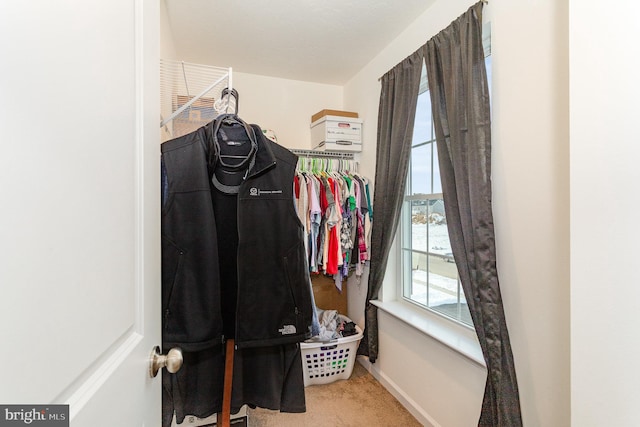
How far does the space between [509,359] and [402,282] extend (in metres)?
1.06

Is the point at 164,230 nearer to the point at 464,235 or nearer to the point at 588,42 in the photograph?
the point at 464,235

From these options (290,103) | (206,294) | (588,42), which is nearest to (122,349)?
(206,294)

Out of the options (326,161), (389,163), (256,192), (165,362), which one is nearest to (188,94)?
(256,192)

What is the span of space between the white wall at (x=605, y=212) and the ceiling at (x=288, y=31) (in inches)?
49.2

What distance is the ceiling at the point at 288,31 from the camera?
1.78 meters

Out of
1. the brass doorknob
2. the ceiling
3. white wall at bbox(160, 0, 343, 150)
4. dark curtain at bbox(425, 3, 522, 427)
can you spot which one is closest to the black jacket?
the brass doorknob

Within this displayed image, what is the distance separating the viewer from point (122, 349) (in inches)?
21.1

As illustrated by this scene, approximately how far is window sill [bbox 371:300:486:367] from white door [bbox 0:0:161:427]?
4.80ft

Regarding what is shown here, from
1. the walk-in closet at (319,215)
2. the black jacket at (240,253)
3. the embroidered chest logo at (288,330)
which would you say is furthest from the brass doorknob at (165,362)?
the embroidered chest logo at (288,330)

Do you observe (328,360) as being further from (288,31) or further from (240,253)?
(288,31)

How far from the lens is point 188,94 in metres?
1.87

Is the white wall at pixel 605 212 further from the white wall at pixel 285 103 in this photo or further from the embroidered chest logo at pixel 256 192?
the white wall at pixel 285 103

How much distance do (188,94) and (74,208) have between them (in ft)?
5.73

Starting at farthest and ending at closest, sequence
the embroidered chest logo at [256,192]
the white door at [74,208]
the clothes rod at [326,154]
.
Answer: the clothes rod at [326,154] < the embroidered chest logo at [256,192] < the white door at [74,208]
